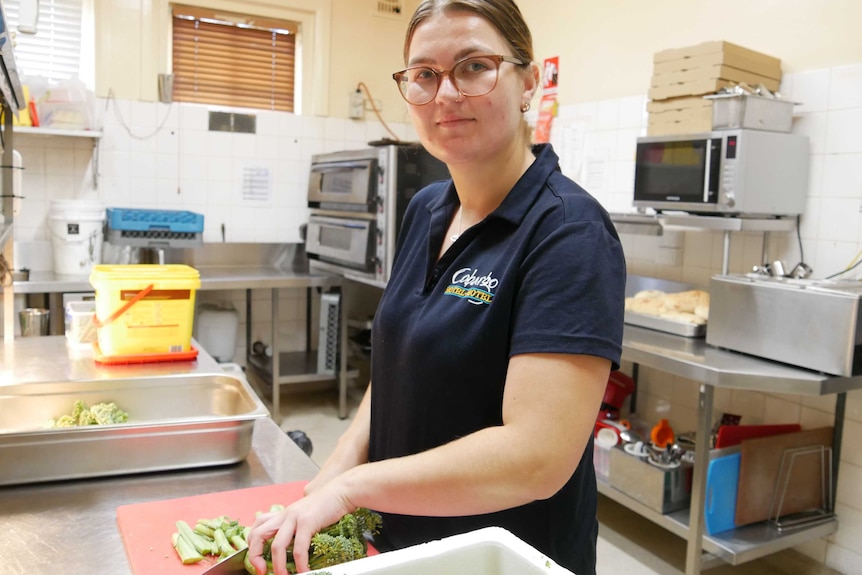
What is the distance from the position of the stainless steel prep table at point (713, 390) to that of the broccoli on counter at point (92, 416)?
5.72 ft

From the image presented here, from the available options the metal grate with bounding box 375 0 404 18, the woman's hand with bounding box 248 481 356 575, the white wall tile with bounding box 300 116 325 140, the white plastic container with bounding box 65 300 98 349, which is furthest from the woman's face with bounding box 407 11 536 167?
the metal grate with bounding box 375 0 404 18

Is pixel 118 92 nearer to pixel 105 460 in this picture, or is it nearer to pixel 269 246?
pixel 269 246

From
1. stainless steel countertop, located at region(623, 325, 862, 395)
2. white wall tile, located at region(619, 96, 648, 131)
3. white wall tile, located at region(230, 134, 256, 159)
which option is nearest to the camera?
stainless steel countertop, located at region(623, 325, 862, 395)

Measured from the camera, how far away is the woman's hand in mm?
868

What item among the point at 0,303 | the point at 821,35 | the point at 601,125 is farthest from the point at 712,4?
the point at 0,303

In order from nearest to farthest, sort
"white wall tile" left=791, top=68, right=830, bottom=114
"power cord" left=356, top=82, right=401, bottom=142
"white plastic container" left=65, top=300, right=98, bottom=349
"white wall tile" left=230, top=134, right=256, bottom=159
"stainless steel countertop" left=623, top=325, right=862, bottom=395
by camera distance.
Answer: "white plastic container" left=65, top=300, right=98, bottom=349 < "stainless steel countertop" left=623, top=325, right=862, bottom=395 < "white wall tile" left=791, top=68, right=830, bottom=114 < "white wall tile" left=230, top=134, right=256, bottom=159 < "power cord" left=356, top=82, right=401, bottom=142

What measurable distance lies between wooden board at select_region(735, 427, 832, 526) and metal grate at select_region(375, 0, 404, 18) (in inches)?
144

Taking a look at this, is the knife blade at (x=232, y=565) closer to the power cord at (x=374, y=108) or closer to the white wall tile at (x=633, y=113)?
the white wall tile at (x=633, y=113)

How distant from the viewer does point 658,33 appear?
345cm

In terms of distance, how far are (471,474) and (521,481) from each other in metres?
0.06

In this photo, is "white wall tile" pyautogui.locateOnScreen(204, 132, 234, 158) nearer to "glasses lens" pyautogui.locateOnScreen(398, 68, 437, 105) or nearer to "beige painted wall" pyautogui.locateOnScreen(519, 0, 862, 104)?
"beige painted wall" pyautogui.locateOnScreen(519, 0, 862, 104)

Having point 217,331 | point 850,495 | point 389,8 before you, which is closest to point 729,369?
point 850,495

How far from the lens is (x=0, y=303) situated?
378 cm

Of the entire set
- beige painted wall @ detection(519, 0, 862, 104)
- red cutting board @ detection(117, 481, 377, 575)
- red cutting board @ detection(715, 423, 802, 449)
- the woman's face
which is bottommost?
red cutting board @ detection(715, 423, 802, 449)
